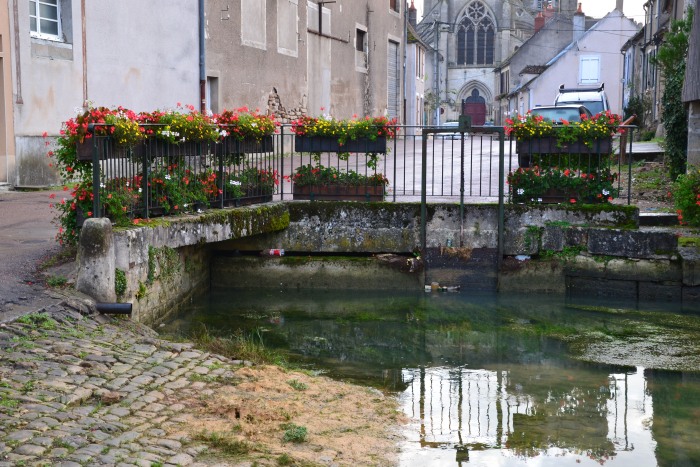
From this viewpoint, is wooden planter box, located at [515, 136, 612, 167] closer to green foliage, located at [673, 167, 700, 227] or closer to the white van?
green foliage, located at [673, 167, 700, 227]

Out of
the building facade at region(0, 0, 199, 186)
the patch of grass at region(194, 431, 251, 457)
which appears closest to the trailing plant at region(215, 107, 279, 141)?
the building facade at region(0, 0, 199, 186)

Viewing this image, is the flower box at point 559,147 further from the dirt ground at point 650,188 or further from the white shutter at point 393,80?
the white shutter at point 393,80

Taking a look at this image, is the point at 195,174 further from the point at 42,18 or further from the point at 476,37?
the point at 476,37

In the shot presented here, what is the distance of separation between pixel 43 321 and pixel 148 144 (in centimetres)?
285

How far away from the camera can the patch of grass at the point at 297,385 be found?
22.9 feet

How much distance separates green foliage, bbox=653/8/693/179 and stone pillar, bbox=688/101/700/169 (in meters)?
1.43

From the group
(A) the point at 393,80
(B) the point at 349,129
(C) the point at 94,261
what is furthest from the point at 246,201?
(A) the point at 393,80

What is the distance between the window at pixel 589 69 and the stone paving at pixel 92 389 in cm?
4215

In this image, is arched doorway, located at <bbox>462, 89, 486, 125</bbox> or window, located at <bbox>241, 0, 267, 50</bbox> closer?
window, located at <bbox>241, 0, 267, 50</bbox>

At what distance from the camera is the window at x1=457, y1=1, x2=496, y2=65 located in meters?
76.3

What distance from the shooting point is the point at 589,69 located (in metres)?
46.7

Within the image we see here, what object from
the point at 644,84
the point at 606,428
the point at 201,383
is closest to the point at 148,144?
the point at 201,383

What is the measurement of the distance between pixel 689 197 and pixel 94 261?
7834 mm

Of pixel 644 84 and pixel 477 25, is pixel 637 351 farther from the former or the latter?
pixel 477 25
